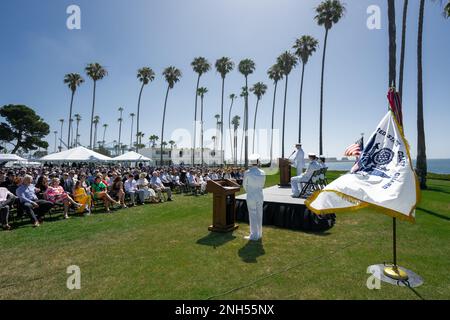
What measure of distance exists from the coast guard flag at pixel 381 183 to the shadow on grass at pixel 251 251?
5.63ft

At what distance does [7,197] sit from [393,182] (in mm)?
10304

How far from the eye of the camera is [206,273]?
4.45m

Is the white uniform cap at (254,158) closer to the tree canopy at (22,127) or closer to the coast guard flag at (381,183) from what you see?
the coast guard flag at (381,183)

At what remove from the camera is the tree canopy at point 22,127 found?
5250 centimetres

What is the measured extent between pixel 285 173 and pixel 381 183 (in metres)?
10.4

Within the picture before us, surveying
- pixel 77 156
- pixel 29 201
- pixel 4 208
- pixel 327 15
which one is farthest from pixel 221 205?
pixel 327 15

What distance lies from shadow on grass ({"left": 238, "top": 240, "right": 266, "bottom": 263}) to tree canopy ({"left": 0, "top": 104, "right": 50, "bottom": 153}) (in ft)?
214

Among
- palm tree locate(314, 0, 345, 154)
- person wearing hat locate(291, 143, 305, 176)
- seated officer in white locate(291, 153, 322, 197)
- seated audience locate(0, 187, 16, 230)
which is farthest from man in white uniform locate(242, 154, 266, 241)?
palm tree locate(314, 0, 345, 154)

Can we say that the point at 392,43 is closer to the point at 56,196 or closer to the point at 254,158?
the point at 254,158

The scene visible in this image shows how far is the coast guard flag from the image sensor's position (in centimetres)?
382

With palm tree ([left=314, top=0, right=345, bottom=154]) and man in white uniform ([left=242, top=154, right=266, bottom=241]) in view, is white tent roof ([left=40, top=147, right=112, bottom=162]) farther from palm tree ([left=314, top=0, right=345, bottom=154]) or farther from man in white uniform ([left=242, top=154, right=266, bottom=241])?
palm tree ([left=314, top=0, right=345, bottom=154])

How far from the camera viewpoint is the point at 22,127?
178ft
